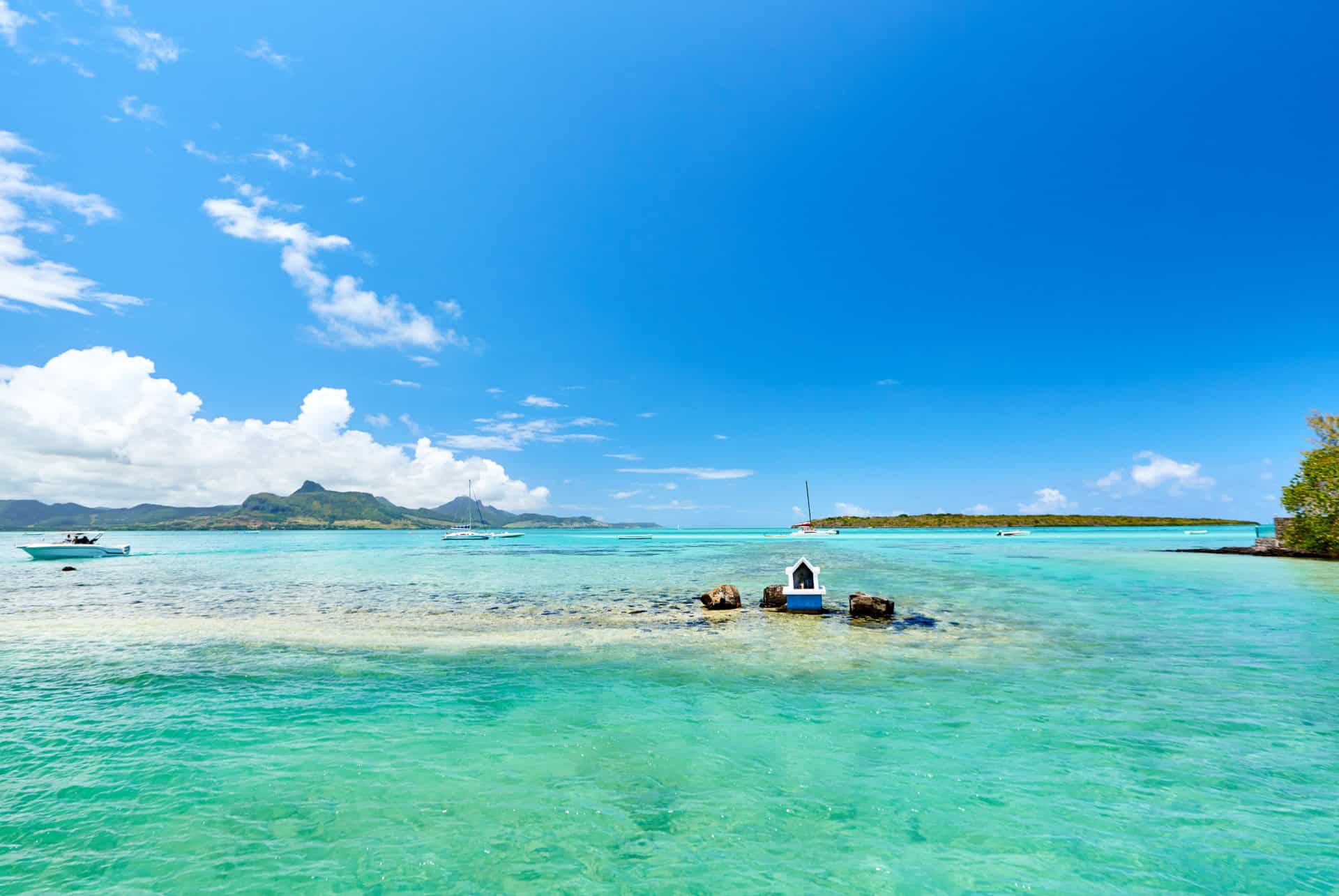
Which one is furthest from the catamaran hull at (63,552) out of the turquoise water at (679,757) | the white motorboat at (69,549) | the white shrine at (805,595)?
the white shrine at (805,595)

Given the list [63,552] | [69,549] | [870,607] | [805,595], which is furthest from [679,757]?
[63,552]

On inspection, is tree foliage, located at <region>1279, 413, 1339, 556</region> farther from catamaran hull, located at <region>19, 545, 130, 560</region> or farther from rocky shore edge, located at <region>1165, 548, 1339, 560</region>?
catamaran hull, located at <region>19, 545, 130, 560</region>

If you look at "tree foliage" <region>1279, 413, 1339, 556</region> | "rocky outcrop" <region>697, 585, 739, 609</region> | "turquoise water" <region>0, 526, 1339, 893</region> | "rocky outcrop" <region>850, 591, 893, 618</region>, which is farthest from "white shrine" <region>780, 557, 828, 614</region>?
"tree foliage" <region>1279, 413, 1339, 556</region>

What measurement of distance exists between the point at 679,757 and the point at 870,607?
16.6 meters

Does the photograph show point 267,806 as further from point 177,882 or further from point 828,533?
point 828,533

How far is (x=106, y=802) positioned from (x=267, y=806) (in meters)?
2.68

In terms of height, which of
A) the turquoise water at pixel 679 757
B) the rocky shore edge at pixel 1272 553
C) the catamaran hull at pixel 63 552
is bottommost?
the catamaran hull at pixel 63 552

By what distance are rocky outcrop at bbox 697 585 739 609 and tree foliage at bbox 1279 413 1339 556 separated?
Answer: 57.2 m

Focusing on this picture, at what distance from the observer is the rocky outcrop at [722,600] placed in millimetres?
27391

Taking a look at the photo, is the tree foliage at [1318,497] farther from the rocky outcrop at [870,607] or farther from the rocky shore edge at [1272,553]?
the rocky outcrop at [870,607]

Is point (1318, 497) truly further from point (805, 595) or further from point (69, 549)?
point (69, 549)

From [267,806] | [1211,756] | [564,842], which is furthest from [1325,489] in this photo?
[267,806]

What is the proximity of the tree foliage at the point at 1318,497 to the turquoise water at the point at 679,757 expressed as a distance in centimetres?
3953

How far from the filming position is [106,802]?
27.8 feet
